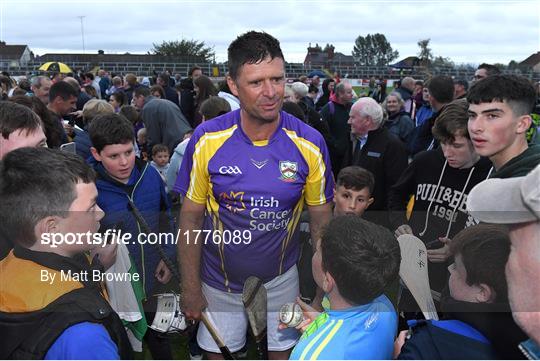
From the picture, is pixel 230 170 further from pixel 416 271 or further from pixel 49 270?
pixel 416 271

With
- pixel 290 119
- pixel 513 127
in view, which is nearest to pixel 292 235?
pixel 290 119

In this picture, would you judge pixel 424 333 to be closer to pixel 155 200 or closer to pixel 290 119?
pixel 290 119

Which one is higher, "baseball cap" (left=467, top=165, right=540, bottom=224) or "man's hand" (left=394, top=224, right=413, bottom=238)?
→ "baseball cap" (left=467, top=165, right=540, bottom=224)

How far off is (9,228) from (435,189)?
253cm

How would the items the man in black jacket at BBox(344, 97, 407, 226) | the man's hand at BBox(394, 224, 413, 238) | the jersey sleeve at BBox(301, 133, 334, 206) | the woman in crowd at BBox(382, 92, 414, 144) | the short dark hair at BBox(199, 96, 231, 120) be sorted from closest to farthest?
the jersey sleeve at BBox(301, 133, 334, 206) < the man's hand at BBox(394, 224, 413, 238) < the man in black jacket at BBox(344, 97, 407, 226) < the short dark hair at BBox(199, 96, 231, 120) < the woman in crowd at BBox(382, 92, 414, 144)

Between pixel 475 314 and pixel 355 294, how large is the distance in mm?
423

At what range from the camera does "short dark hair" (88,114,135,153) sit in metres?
2.96

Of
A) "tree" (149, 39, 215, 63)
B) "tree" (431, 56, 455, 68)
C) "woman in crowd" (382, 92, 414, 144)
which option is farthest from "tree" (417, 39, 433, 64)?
"woman in crowd" (382, 92, 414, 144)

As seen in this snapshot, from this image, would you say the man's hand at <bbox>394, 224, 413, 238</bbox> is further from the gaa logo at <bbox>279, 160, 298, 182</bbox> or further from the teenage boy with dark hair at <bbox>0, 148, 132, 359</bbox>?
the teenage boy with dark hair at <bbox>0, 148, 132, 359</bbox>

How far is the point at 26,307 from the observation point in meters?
1.38

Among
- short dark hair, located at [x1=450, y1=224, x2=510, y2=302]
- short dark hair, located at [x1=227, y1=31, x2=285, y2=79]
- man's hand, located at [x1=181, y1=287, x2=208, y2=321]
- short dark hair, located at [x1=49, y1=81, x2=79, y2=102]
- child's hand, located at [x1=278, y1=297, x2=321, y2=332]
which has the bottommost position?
man's hand, located at [x1=181, y1=287, x2=208, y2=321]

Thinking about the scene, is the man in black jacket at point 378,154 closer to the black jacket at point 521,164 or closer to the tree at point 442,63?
the black jacket at point 521,164

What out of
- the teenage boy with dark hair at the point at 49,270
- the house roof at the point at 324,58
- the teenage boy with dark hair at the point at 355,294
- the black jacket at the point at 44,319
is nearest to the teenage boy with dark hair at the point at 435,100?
the teenage boy with dark hair at the point at 355,294

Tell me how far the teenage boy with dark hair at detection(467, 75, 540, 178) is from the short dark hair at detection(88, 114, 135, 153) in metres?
2.13
